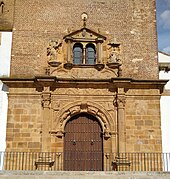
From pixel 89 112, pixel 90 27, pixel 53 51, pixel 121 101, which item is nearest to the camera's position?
pixel 121 101

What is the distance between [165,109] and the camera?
13.8 meters

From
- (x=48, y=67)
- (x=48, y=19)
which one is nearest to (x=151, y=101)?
(x=48, y=67)

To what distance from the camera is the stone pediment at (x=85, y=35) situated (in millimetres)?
14539

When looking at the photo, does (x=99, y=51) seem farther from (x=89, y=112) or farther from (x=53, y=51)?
(x=89, y=112)

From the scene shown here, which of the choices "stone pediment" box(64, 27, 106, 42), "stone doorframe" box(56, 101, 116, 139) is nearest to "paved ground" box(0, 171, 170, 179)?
"stone doorframe" box(56, 101, 116, 139)

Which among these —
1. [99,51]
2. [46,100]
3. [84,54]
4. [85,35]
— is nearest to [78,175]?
[46,100]

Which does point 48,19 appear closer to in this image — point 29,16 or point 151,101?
point 29,16

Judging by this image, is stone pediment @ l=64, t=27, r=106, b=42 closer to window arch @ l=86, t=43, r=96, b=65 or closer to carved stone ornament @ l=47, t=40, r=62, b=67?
window arch @ l=86, t=43, r=96, b=65

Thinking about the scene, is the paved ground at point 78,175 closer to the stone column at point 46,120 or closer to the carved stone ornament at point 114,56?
the stone column at point 46,120

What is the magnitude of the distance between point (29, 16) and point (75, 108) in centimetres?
448

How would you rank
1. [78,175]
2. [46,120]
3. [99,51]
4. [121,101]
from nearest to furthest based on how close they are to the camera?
[78,175] → [46,120] → [121,101] → [99,51]

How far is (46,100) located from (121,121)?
3028 mm

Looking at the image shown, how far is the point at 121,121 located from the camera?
44.2 feet

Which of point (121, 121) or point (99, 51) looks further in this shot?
point (99, 51)
